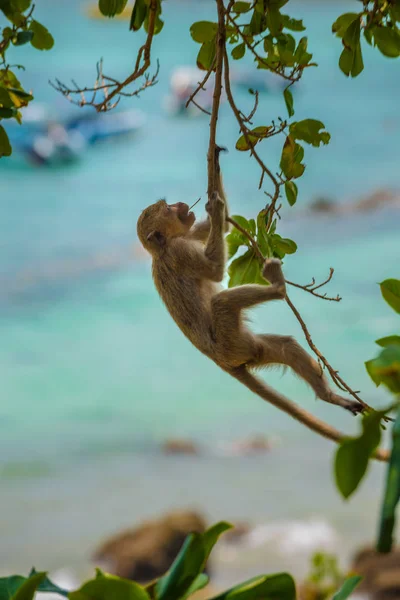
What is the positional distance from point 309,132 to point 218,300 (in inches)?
18.7

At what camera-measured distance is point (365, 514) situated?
4711mm

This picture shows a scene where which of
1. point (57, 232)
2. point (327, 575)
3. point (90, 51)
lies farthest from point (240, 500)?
point (90, 51)

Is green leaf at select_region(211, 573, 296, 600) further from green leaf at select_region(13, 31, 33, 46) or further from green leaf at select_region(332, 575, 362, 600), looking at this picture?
green leaf at select_region(13, 31, 33, 46)

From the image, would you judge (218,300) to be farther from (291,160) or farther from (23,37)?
(23,37)

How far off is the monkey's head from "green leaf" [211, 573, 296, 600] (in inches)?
39.7

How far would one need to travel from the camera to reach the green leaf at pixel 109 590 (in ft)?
3.06

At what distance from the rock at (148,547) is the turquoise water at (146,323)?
0.36 meters

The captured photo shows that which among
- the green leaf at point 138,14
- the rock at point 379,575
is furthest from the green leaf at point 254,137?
the rock at point 379,575

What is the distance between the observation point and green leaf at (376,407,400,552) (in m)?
0.63

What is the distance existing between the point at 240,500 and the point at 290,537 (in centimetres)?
42

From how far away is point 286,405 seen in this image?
1.64 meters

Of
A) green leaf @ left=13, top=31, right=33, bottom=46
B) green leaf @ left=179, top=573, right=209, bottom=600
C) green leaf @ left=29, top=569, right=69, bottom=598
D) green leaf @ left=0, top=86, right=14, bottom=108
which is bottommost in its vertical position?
green leaf @ left=179, top=573, right=209, bottom=600

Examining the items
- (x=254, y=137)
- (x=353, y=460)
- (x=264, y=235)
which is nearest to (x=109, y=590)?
(x=353, y=460)

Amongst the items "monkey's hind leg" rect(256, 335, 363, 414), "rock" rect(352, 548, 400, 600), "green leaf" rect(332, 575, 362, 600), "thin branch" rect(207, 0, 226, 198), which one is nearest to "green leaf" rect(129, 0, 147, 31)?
"thin branch" rect(207, 0, 226, 198)
